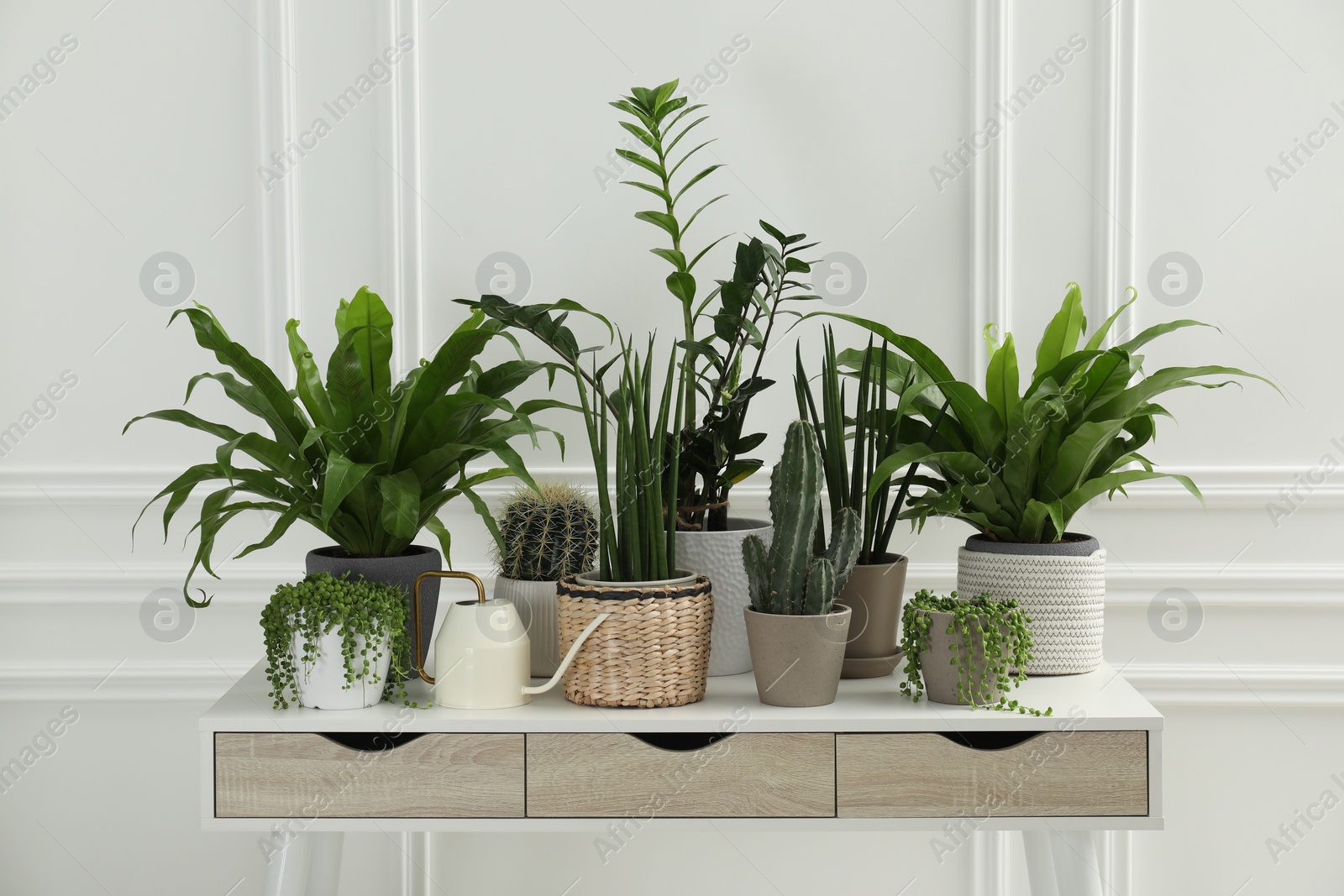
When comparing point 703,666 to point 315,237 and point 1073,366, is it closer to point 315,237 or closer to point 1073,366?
point 1073,366

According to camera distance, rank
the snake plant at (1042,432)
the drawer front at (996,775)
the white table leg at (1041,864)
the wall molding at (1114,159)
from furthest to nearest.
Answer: the wall molding at (1114,159) → the white table leg at (1041,864) → the snake plant at (1042,432) → the drawer front at (996,775)

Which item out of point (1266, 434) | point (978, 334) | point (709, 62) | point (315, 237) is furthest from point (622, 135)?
point (1266, 434)

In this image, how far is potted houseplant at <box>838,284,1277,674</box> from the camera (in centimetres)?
117

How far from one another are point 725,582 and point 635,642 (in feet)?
0.61

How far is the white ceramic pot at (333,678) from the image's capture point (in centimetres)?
109

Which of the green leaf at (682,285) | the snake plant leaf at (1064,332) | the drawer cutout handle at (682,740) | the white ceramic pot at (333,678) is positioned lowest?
the drawer cutout handle at (682,740)

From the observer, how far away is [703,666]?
3.73 ft

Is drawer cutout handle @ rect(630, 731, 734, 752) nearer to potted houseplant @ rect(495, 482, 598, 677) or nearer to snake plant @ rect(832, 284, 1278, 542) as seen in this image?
potted houseplant @ rect(495, 482, 598, 677)

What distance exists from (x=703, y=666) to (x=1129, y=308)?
0.95 meters

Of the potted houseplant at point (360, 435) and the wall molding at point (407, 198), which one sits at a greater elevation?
the wall molding at point (407, 198)

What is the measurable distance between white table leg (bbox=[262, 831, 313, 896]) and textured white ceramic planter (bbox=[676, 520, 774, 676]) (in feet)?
1.77

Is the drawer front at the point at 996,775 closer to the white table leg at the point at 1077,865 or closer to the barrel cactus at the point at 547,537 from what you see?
the white table leg at the point at 1077,865

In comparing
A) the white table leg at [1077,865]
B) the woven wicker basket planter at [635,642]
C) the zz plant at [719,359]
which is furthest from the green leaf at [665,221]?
the white table leg at [1077,865]

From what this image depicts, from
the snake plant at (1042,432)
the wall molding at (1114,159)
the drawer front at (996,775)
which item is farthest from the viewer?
the wall molding at (1114,159)
